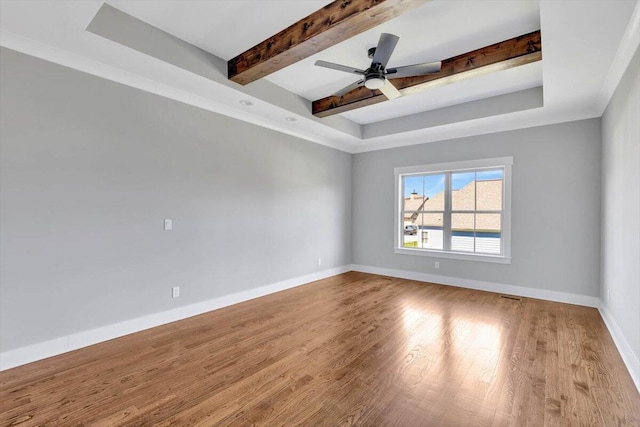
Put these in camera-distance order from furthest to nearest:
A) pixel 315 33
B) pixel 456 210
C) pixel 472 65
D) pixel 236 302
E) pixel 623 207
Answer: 1. pixel 456 210
2. pixel 236 302
3. pixel 472 65
4. pixel 623 207
5. pixel 315 33

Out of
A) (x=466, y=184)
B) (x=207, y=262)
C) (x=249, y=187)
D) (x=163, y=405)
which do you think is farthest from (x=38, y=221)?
(x=466, y=184)

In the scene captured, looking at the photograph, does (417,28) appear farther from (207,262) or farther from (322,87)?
(207,262)

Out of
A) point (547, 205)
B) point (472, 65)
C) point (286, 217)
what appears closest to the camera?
point (472, 65)

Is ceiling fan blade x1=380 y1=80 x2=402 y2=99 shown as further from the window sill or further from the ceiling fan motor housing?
the window sill

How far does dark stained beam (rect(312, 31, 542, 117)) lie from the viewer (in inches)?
111

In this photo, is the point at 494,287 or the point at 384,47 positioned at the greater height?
the point at 384,47

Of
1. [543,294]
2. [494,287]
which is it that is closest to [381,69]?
[494,287]

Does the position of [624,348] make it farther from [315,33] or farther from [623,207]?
[315,33]

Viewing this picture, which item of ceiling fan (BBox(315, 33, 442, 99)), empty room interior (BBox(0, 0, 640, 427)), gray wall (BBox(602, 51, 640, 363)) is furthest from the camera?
ceiling fan (BBox(315, 33, 442, 99))

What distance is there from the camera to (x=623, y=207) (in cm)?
279

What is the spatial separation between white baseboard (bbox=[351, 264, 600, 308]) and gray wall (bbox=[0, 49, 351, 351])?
97.4 inches

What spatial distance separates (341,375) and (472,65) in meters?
3.33

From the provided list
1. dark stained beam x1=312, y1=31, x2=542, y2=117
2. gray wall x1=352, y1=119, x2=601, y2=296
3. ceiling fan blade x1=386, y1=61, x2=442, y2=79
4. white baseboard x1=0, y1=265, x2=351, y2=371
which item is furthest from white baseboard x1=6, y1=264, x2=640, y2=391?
ceiling fan blade x1=386, y1=61, x2=442, y2=79

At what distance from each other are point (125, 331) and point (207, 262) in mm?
1124
